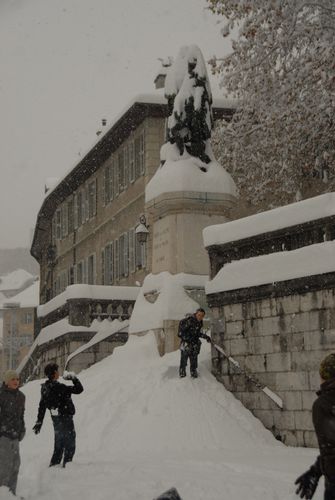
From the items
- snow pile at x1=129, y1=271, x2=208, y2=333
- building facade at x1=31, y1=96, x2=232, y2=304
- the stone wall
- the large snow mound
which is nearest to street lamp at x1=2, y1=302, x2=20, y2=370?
building facade at x1=31, y1=96, x2=232, y2=304

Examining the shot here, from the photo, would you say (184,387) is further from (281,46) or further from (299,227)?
(281,46)

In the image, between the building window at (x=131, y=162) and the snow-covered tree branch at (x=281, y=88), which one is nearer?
the snow-covered tree branch at (x=281, y=88)

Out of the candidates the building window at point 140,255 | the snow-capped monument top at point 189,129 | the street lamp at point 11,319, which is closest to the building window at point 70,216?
the building window at point 140,255

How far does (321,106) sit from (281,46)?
1.60 meters

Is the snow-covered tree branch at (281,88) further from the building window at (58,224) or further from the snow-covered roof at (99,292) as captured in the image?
the building window at (58,224)

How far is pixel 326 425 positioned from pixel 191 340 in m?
7.12

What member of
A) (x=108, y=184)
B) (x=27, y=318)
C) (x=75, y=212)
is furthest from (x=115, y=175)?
(x=27, y=318)

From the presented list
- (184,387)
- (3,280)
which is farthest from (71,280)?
(3,280)

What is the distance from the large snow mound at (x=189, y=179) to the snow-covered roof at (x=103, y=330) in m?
3.65

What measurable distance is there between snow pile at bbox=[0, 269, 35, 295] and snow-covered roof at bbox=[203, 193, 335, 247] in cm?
9766

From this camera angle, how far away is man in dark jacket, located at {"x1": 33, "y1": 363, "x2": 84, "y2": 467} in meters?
9.66

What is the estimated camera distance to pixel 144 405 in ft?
39.6

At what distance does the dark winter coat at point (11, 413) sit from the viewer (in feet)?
26.1

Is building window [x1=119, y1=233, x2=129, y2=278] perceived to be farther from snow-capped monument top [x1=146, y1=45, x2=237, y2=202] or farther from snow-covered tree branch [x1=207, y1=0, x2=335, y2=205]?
snow-capped monument top [x1=146, y1=45, x2=237, y2=202]
